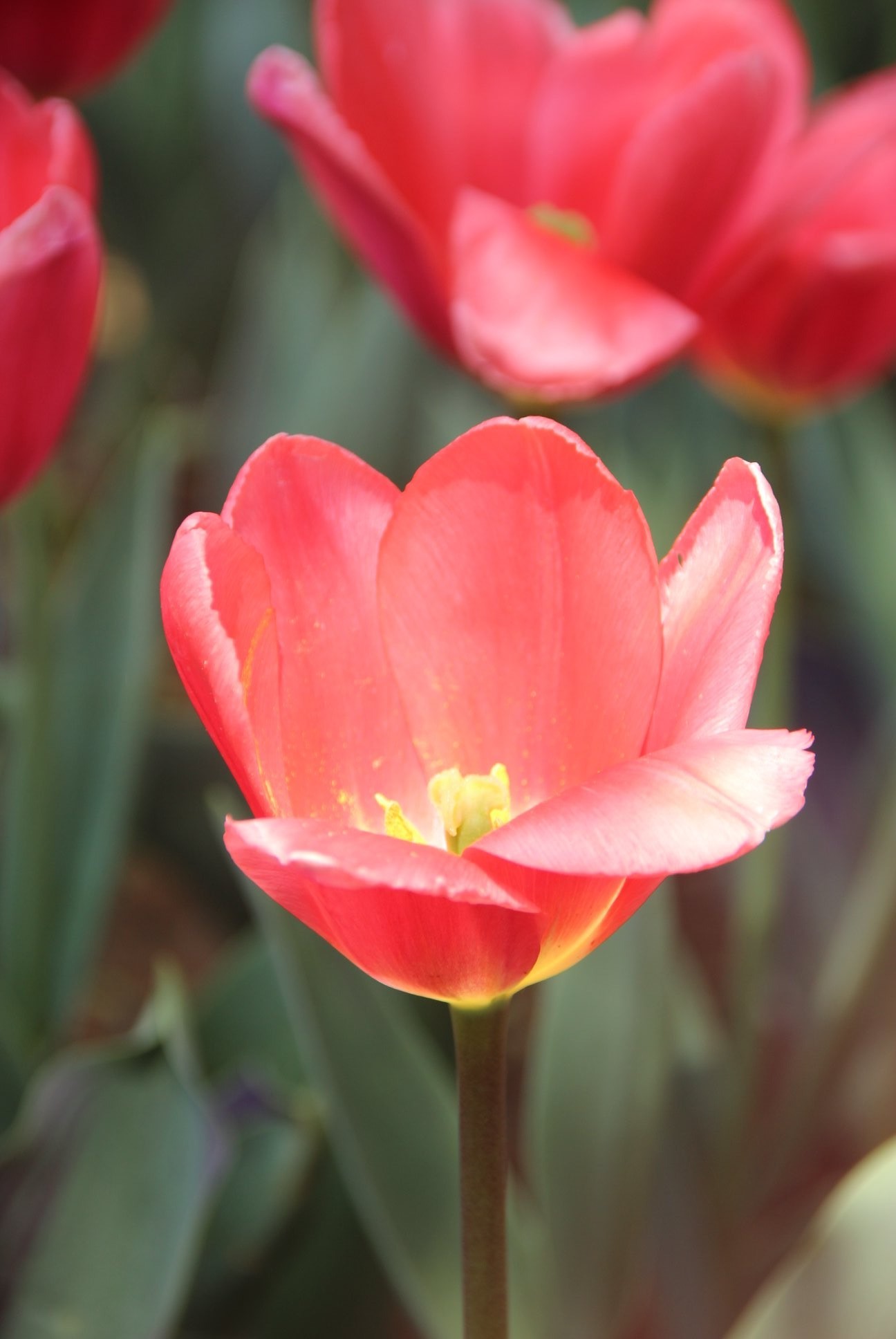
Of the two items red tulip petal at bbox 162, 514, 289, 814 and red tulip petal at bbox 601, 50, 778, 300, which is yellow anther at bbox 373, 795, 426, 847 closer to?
red tulip petal at bbox 162, 514, 289, 814

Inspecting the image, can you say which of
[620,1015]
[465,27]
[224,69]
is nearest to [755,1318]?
[620,1015]

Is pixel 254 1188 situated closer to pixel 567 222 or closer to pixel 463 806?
pixel 463 806

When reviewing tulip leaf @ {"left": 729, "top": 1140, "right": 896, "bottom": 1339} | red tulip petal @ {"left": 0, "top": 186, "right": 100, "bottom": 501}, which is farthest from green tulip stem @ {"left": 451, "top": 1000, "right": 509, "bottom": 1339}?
red tulip petal @ {"left": 0, "top": 186, "right": 100, "bottom": 501}

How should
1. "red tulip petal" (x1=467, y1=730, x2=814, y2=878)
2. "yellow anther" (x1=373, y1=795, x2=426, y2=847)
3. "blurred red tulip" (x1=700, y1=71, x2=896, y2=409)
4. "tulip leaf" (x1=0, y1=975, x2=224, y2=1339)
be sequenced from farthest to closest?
1. "blurred red tulip" (x1=700, y1=71, x2=896, y2=409)
2. "tulip leaf" (x1=0, y1=975, x2=224, y2=1339)
3. "yellow anther" (x1=373, y1=795, x2=426, y2=847)
4. "red tulip petal" (x1=467, y1=730, x2=814, y2=878)

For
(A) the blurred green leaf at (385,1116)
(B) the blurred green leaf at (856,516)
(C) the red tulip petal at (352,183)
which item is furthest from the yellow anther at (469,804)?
(B) the blurred green leaf at (856,516)

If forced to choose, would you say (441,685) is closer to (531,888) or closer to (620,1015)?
(531,888)

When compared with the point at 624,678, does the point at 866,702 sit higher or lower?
lower

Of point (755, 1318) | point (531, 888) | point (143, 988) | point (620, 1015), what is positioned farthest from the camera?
point (143, 988)

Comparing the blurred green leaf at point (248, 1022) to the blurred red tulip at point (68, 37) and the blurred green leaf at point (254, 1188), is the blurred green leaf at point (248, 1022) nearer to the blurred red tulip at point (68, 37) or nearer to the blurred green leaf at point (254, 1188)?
the blurred green leaf at point (254, 1188)
